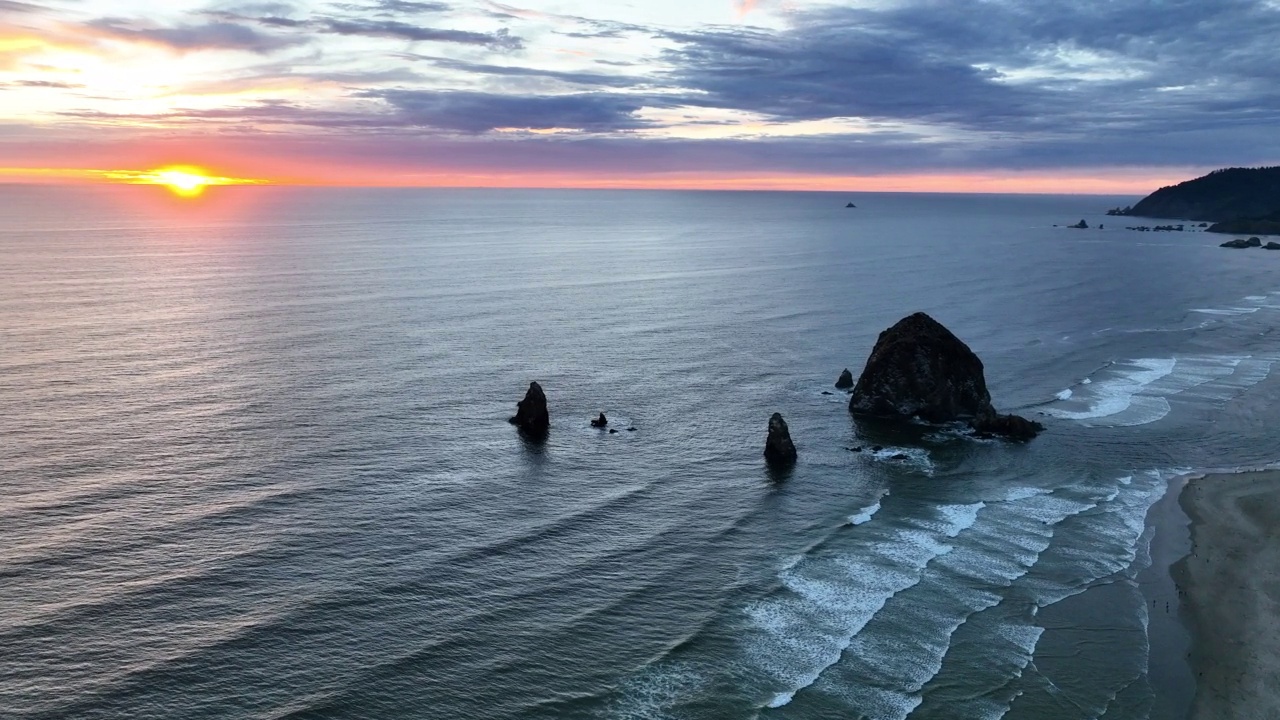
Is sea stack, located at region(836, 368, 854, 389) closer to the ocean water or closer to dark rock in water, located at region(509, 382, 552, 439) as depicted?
the ocean water

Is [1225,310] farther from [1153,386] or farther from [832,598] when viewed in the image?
[832,598]

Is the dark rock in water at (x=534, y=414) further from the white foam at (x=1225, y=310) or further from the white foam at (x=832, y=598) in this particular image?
the white foam at (x=1225, y=310)

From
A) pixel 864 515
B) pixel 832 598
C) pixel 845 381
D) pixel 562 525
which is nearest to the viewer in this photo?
pixel 832 598

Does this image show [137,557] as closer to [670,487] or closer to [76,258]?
[670,487]

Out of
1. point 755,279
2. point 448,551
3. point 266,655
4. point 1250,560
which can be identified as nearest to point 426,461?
point 448,551

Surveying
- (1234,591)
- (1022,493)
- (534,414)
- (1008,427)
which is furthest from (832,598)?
(1008,427)

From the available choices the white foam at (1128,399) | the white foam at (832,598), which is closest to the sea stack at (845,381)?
the white foam at (1128,399)
